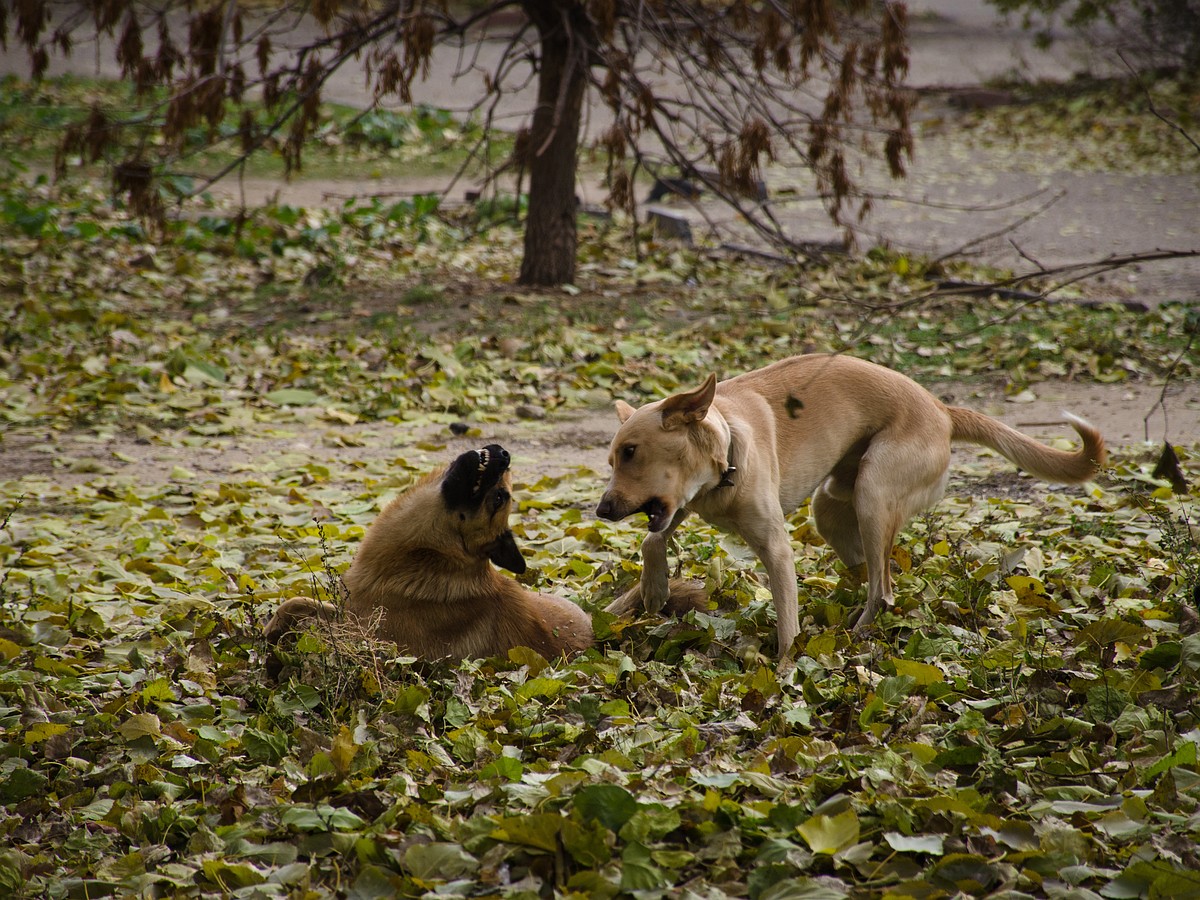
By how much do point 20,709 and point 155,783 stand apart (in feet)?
2.67

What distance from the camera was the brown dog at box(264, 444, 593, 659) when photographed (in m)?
4.40

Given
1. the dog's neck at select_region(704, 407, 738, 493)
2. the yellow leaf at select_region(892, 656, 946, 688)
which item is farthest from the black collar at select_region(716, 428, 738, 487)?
the yellow leaf at select_region(892, 656, 946, 688)

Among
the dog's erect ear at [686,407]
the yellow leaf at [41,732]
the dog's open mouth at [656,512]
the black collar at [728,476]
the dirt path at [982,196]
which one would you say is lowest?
the yellow leaf at [41,732]

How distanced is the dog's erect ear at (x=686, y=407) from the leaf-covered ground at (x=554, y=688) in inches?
27.1

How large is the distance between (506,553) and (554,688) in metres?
0.66

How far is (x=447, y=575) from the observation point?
4.48m

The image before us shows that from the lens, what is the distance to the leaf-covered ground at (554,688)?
3074 mm

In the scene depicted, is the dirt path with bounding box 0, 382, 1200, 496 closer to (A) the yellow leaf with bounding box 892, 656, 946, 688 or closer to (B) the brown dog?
(B) the brown dog

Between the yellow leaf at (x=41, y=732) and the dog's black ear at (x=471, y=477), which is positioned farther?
the dog's black ear at (x=471, y=477)

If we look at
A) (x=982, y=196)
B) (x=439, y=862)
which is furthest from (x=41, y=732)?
(x=982, y=196)

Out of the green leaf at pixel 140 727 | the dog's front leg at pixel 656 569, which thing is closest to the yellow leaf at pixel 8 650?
the green leaf at pixel 140 727

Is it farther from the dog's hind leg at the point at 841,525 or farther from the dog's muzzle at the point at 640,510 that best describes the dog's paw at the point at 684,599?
the dog's hind leg at the point at 841,525

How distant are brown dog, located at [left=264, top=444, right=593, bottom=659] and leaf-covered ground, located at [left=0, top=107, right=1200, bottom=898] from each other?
0.15 metres

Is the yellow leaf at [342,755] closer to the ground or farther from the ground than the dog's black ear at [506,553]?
closer to the ground
